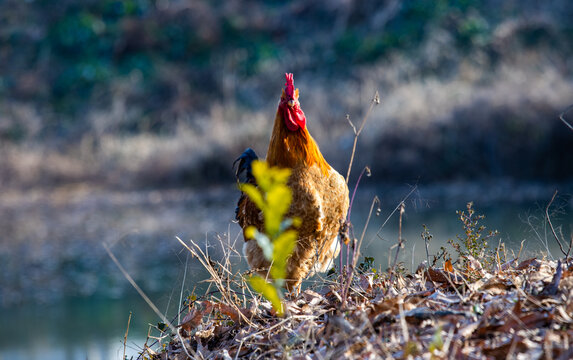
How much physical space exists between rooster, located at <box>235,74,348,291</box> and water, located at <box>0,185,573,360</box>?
1.04 ft

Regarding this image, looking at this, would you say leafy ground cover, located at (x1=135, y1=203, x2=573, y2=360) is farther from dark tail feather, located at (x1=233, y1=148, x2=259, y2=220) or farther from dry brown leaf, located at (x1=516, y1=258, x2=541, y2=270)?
dark tail feather, located at (x1=233, y1=148, x2=259, y2=220)

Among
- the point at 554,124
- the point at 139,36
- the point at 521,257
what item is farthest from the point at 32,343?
the point at 139,36

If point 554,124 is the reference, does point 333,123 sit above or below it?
above

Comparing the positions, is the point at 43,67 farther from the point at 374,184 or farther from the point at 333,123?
the point at 374,184

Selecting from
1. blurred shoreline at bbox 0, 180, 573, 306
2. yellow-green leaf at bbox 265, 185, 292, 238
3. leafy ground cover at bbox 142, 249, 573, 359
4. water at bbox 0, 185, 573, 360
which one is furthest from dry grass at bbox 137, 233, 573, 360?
blurred shoreline at bbox 0, 180, 573, 306

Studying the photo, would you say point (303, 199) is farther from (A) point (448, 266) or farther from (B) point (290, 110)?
(A) point (448, 266)

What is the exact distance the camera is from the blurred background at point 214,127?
7863 millimetres

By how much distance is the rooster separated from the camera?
350cm

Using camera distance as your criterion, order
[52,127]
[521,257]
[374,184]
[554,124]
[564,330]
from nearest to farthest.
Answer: [564,330], [521,257], [554,124], [374,184], [52,127]

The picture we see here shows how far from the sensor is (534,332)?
6.15ft

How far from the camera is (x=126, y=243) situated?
4.49 meters

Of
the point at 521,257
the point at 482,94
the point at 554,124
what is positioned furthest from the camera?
the point at 482,94

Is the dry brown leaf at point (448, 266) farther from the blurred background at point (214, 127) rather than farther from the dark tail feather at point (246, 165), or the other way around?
the dark tail feather at point (246, 165)

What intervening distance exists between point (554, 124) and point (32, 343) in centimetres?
1079
